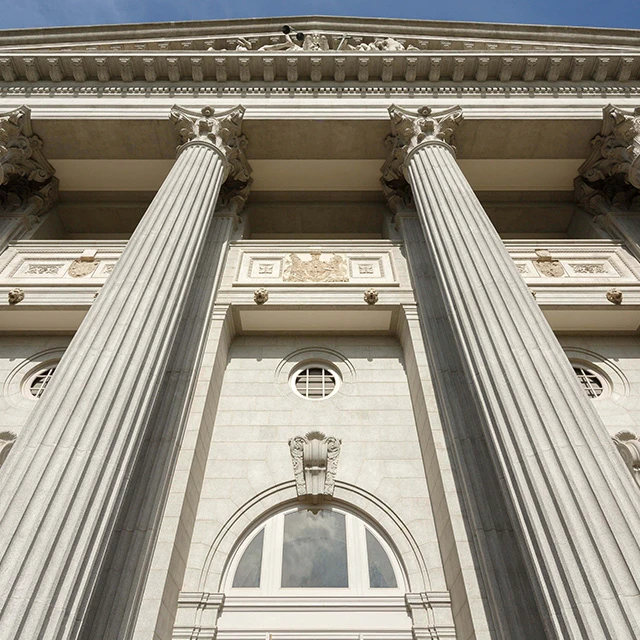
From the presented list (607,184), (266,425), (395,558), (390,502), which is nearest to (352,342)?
(266,425)

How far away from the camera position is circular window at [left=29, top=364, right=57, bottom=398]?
952cm

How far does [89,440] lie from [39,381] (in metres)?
5.29

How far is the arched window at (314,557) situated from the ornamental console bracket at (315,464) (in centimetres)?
28

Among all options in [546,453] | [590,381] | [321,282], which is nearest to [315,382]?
[321,282]

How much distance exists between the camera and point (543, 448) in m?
5.45

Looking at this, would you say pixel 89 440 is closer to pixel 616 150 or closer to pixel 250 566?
pixel 250 566

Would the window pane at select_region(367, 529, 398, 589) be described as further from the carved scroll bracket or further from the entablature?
the entablature

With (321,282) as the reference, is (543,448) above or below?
below

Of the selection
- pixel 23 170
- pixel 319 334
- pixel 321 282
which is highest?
pixel 23 170

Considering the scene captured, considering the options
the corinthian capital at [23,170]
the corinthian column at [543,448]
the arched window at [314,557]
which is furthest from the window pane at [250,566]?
the corinthian capital at [23,170]

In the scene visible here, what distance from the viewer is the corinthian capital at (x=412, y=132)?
1154 centimetres

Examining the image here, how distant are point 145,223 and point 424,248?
240 inches

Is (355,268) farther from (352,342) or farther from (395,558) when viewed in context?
(395,558)

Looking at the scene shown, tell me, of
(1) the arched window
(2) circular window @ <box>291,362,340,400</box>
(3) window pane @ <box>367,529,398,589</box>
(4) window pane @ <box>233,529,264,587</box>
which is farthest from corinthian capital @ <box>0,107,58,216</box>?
(3) window pane @ <box>367,529,398,589</box>
